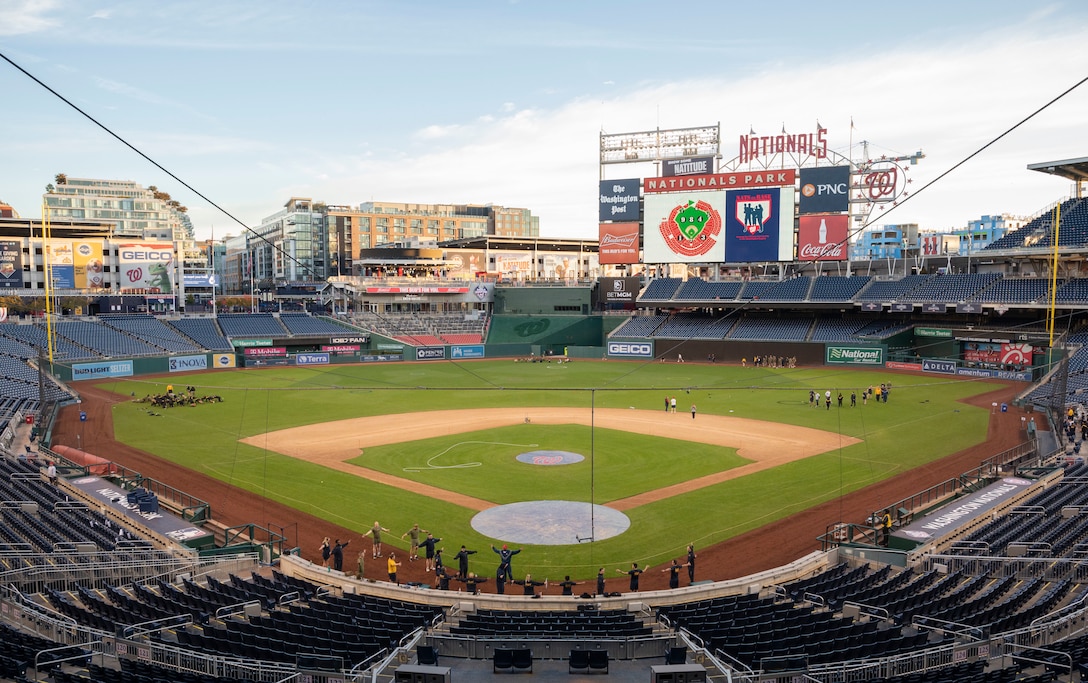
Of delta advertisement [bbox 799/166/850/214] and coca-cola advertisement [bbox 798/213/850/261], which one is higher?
delta advertisement [bbox 799/166/850/214]

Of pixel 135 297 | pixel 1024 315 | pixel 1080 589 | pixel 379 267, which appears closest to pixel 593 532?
pixel 1080 589

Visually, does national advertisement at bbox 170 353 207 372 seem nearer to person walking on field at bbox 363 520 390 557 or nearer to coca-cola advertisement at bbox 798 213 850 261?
person walking on field at bbox 363 520 390 557

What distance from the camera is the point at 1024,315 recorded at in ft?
189

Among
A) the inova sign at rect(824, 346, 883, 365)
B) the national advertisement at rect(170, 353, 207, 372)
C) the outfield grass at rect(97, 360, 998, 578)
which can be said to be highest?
the inova sign at rect(824, 346, 883, 365)

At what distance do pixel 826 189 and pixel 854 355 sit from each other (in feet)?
50.0

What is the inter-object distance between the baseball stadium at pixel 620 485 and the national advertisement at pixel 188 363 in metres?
0.28

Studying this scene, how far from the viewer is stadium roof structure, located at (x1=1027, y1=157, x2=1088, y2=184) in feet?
175

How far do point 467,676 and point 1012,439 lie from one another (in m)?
33.1

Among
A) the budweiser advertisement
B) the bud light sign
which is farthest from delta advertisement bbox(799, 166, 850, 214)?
the bud light sign

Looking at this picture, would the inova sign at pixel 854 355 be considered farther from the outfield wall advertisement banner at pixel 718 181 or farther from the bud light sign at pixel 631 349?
the bud light sign at pixel 631 349

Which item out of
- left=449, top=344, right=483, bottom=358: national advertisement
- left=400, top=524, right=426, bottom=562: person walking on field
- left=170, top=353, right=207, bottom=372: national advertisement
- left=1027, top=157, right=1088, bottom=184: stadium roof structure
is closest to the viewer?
left=400, top=524, right=426, bottom=562: person walking on field

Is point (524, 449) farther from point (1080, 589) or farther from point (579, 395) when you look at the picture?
point (1080, 589)

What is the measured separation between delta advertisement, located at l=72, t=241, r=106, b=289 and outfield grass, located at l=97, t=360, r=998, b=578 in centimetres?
2998

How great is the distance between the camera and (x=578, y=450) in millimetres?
33688
